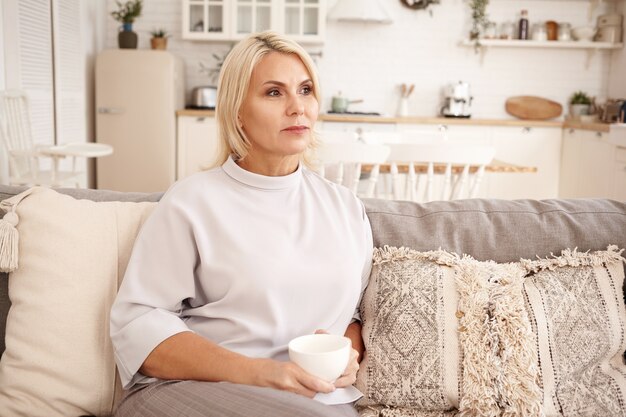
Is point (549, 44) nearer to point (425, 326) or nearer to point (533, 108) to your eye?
point (533, 108)

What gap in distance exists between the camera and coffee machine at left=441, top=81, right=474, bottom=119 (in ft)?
20.6

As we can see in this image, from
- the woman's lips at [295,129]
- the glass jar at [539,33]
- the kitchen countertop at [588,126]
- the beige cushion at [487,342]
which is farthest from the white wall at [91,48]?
the beige cushion at [487,342]

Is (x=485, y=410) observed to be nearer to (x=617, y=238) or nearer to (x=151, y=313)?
(x=617, y=238)

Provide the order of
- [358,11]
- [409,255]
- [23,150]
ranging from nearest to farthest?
[409,255]
[23,150]
[358,11]

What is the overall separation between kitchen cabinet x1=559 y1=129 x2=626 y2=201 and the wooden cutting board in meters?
0.53

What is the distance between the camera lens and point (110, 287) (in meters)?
1.46

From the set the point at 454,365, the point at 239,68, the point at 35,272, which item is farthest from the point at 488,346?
the point at 35,272

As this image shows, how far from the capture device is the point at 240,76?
4.85 feet

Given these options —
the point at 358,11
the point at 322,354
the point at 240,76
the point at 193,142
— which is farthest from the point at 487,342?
the point at 358,11

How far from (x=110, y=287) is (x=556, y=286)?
1.01 m

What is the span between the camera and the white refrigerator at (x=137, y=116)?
18.9 ft

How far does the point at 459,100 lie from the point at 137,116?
2.95 metres

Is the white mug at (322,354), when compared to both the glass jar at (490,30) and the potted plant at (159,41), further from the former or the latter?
the glass jar at (490,30)

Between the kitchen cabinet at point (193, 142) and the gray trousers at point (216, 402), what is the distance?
4798 mm
